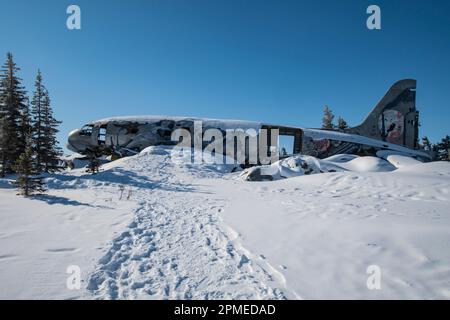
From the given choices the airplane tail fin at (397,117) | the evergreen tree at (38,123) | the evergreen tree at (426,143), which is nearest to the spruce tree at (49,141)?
the evergreen tree at (38,123)

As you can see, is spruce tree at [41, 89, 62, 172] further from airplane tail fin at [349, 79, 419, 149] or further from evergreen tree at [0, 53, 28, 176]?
airplane tail fin at [349, 79, 419, 149]

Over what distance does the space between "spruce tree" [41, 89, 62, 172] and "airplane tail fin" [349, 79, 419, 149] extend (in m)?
33.1

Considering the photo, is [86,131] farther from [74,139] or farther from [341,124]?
[341,124]

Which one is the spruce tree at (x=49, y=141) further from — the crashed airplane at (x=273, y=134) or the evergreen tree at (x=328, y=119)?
the evergreen tree at (x=328, y=119)

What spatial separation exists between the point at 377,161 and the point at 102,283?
1597 centimetres

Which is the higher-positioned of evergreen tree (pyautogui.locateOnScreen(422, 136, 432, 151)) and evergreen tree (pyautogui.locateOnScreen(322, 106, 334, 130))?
evergreen tree (pyautogui.locateOnScreen(322, 106, 334, 130))

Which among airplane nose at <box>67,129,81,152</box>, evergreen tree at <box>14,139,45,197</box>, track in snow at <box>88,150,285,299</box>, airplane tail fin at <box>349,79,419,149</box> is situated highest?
airplane tail fin at <box>349,79,419,149</box>

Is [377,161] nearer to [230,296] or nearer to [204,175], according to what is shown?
[204,175]

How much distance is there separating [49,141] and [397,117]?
A: 1415 inches

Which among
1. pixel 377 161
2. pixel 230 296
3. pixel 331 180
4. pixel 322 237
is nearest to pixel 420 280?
pixel 322 237

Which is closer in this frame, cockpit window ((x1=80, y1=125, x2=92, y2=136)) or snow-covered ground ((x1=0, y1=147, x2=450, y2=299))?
snow-covered ground ((x1=0, y1=147, x2=450, y2=299))

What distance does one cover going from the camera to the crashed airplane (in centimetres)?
2135

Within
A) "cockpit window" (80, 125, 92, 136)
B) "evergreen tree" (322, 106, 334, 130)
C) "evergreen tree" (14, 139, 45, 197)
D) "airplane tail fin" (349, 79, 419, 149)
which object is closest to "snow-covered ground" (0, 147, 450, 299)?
"evergreen tree" (14, 139, 45, 197)

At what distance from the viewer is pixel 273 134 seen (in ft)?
72.5
